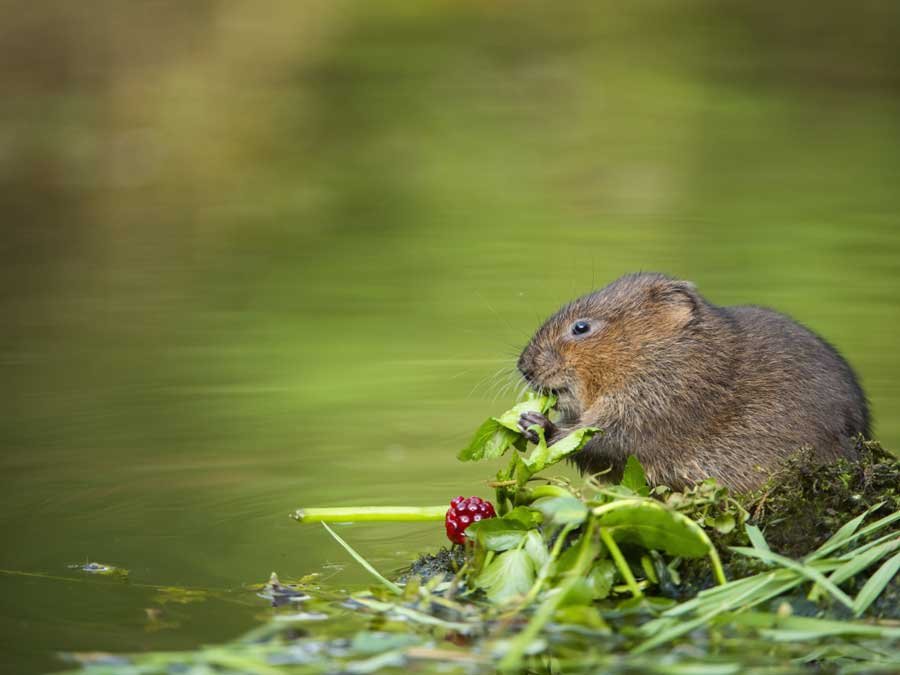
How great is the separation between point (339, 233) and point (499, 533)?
8.76m

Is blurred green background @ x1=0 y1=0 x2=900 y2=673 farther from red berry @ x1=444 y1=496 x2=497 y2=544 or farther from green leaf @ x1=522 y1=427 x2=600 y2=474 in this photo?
green leaf @ x1=522 y1=427 x2=600 y2=474

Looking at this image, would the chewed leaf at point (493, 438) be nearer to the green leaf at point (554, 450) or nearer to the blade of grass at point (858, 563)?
the green leaf at point (554, 450)

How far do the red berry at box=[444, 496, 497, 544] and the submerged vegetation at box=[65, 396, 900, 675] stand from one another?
0.22 feet

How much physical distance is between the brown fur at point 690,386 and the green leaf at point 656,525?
0.92 meters

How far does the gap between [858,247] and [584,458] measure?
22.2 ft

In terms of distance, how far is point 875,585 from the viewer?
14.6 feet

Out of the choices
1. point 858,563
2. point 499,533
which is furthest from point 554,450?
point 858,563

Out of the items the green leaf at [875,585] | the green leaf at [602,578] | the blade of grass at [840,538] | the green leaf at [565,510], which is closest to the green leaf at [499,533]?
the green leaf at [602,578]

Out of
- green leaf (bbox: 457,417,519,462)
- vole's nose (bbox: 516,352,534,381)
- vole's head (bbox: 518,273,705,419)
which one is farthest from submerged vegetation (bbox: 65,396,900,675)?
vole's nose (bbox: 516,352,534,381)

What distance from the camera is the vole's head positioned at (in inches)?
229

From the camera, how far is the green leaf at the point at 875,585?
4.39 meters

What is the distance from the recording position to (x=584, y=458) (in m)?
5.75

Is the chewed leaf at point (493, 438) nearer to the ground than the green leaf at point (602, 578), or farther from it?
farther from it

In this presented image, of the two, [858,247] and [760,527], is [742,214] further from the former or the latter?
[760,527]
